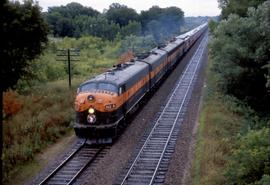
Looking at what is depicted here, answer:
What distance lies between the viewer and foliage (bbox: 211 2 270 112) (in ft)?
96.0

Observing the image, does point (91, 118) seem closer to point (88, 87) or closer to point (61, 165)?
point (88, 87)

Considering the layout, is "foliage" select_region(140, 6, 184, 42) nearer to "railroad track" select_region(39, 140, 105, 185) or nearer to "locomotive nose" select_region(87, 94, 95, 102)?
"locomotive nose" select_region(87, 94, 95, 102)

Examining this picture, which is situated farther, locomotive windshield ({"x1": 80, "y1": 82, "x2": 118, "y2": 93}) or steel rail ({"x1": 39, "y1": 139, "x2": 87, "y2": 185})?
locomotive windshield ({"x1": 80, "y1": 82, "x2": 118, "y2": 93})

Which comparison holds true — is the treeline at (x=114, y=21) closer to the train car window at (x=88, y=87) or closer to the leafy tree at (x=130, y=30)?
the leafy tree at (x=130, y=30)

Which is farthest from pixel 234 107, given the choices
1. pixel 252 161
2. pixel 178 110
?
pixel 252 161

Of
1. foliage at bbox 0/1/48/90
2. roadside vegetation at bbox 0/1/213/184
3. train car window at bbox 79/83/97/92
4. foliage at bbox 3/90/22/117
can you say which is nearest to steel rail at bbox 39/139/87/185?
roadside vegetation at bbox 0/1/213/184

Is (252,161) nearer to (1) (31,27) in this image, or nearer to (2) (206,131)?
(2) (206,131)

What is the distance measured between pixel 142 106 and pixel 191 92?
634 centimetres

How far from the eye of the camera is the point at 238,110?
96.9 ft

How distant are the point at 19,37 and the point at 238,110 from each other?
1684 centimetres

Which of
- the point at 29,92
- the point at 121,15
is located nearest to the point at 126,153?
the point at 29,92

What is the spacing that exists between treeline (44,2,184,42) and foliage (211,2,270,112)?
50459 mm

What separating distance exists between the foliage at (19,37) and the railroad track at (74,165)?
13.9 feet

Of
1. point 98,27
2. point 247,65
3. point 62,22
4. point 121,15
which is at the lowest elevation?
point 247,65
